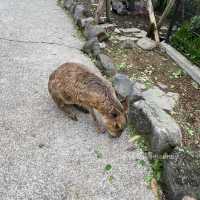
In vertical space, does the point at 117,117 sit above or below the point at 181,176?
above

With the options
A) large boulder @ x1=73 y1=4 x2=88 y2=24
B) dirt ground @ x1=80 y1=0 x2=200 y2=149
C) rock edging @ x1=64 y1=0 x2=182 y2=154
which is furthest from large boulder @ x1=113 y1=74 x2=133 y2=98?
large boulder @ x1=73 y1=4 x2=88 y2=24

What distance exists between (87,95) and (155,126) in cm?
79

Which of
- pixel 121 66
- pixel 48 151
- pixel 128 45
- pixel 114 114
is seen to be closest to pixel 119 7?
pixel 128 45

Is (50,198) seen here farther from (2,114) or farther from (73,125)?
(2,114)

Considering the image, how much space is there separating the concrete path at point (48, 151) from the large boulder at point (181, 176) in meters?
0.23

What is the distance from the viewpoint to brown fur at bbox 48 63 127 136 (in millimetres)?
3236

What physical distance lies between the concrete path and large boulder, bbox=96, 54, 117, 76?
664 mm

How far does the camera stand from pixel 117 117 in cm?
320

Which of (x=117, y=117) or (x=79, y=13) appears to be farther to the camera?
(x=79, y=13)

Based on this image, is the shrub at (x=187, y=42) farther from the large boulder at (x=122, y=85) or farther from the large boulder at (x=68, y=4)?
the large boulder at (x=68, y=4)

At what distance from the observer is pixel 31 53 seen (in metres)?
5.36

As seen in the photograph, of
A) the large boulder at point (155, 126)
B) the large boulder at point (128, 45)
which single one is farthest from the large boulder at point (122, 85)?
the large boulder at point (128, 45)

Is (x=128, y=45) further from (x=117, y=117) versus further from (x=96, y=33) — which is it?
(x=117, y=117)

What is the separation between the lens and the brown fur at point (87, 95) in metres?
3.24
